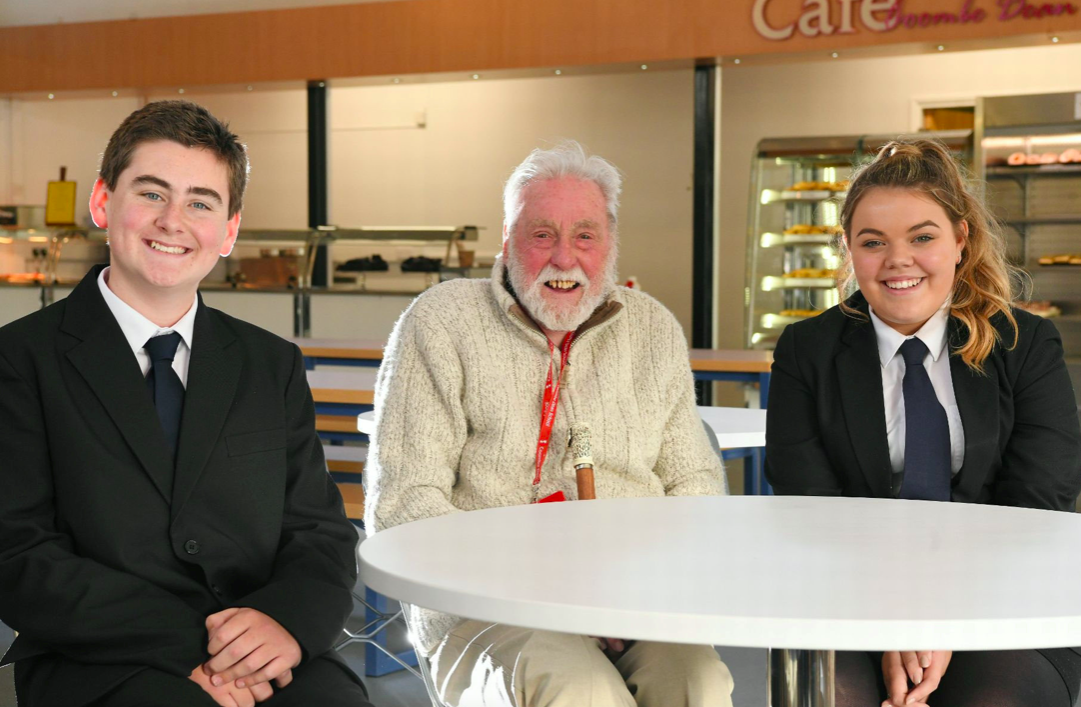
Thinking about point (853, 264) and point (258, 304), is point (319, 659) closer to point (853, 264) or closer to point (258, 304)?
point (853, 264)

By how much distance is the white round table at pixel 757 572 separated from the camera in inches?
41.1

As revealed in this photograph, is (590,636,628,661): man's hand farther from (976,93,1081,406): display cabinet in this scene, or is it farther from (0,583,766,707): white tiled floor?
(976,93,1081,406): display cabinet

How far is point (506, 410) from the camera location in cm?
201

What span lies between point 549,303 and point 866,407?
59 cm

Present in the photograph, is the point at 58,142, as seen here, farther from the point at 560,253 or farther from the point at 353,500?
the point at 560,253

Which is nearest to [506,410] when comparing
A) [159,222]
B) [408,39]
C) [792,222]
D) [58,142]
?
[159,222]

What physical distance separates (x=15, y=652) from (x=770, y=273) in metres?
6.20

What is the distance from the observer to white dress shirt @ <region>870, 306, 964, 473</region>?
1973 mm

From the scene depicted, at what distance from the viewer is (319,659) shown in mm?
1533

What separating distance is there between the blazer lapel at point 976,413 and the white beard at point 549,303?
64 centimetres

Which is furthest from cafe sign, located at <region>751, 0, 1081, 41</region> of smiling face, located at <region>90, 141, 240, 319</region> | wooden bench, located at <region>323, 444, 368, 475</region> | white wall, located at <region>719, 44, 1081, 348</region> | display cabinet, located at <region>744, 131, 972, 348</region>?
smiling face, located at <region>90, 141, 240, 319</region>

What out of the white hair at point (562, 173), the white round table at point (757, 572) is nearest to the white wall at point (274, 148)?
the white hair at point (562, 173)

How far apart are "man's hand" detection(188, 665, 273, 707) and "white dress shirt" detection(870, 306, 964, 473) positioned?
113 centimetres

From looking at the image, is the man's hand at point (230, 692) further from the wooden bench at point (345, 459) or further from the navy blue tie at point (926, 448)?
the wooden bench at point (345, 459)
